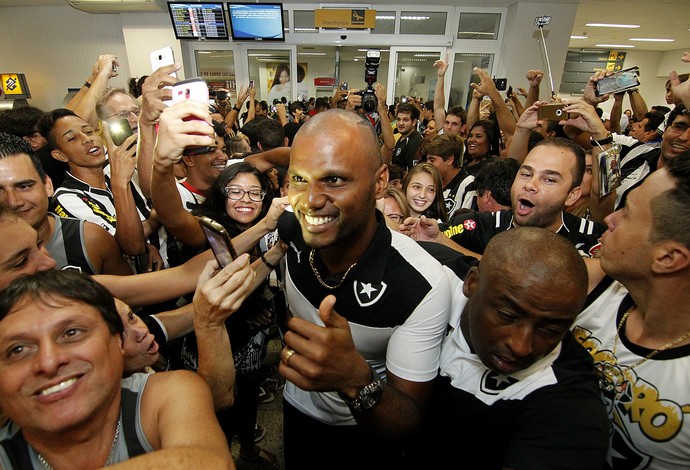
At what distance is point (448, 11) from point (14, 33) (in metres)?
10.8

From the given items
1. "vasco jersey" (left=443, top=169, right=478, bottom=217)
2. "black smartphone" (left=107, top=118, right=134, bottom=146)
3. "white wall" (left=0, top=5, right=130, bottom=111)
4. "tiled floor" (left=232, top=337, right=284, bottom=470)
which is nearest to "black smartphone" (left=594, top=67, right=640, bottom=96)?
"vasco jersey" (left=443, top=169, right=478, bottom=217)

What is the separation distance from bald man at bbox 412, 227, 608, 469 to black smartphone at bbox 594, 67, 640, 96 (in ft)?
7.30

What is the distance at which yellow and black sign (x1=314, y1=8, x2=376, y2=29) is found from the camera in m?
7.51

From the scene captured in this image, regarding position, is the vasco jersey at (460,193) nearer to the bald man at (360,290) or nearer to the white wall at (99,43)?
the bald man at (360,290)

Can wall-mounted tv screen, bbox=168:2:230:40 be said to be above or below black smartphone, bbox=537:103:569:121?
above

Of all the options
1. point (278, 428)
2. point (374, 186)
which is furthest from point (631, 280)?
point (278, 428)

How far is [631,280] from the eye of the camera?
1.14 meters

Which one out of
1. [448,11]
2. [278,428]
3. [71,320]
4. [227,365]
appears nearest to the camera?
[71,320]

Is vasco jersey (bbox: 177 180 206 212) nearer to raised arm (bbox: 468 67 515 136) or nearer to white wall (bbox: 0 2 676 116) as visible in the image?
raised arm (bbox: 468 67 515 136)

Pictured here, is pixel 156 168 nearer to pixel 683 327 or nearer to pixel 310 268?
pixel 310 268

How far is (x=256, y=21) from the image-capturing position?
671cm

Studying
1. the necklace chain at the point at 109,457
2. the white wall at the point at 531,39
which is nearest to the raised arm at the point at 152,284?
the necklace chain at the point at 109,457

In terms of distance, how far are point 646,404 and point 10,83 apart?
39.0 feet

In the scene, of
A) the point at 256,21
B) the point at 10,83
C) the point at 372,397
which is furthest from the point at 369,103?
the point at 10,83
